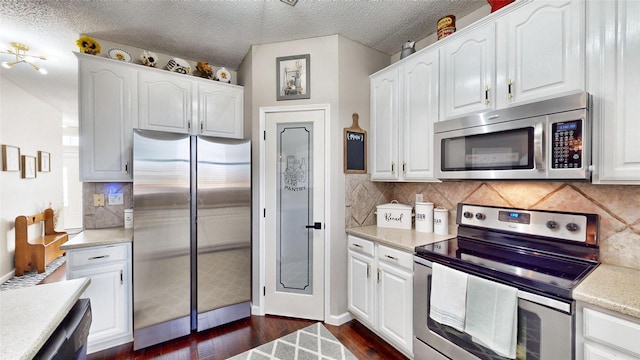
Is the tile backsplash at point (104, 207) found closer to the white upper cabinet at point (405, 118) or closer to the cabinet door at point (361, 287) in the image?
the cabinet door at point (361, 287)

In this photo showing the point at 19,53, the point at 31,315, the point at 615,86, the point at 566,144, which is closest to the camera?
the point at 31,315

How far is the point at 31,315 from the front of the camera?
0.86m

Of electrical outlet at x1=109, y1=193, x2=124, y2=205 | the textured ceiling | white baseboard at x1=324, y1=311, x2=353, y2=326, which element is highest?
the textured ceiling

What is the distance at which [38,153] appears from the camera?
4.35m

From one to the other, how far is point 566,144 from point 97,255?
127 inches

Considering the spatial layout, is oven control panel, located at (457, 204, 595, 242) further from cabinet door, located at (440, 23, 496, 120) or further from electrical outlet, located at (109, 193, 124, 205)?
electrical outlet, located at (109, 193, 124, 205)

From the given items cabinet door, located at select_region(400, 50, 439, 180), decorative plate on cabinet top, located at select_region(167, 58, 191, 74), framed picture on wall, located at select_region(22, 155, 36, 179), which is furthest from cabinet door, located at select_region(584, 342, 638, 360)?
framed picture on wall, located at select_region(22, 155, 36, 179)

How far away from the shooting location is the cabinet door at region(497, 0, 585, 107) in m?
1.36

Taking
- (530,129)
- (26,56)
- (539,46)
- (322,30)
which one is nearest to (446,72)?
(539,46)

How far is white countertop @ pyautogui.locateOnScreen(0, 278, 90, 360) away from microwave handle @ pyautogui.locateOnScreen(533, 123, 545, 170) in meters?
2.21

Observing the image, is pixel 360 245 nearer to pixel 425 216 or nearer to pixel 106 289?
pixel 425 216

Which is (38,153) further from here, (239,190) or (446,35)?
(446,35)

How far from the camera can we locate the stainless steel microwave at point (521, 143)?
1.31 meters

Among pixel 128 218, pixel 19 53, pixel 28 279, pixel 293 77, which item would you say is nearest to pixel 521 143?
pixel 293 77
